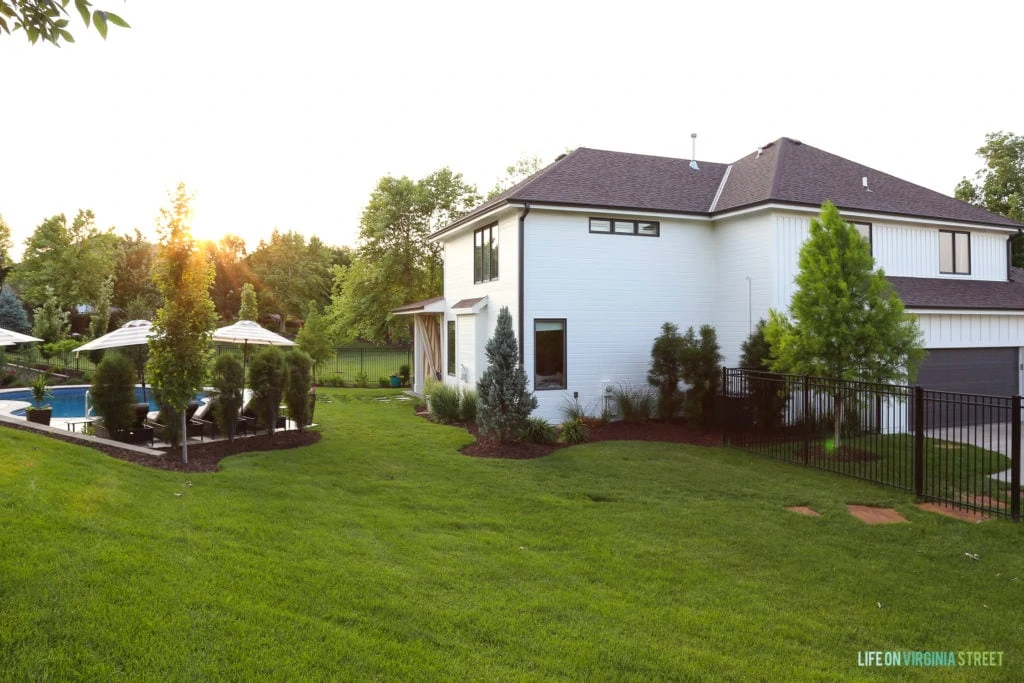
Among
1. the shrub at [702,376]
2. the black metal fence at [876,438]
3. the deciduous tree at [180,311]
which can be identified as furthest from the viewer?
the shrub at [702,376]

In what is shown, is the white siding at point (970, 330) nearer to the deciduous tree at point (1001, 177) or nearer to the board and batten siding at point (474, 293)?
the board and batten siding at point (474, 293)

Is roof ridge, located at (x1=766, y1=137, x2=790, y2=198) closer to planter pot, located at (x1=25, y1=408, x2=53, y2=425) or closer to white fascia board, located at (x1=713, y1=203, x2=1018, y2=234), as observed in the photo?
white fascia board, located at (x1=713, y1=203, x2=1018, y2=234)

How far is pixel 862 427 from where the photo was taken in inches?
565

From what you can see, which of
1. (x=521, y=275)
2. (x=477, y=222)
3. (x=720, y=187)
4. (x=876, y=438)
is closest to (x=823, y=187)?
(x=720, y=187)

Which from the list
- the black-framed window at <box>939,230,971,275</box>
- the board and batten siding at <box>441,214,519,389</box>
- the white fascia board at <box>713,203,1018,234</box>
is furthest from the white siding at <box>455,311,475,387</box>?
the black-framed window at <box>939,230,971,275</box>

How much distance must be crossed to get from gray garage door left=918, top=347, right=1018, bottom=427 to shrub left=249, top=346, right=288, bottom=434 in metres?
14.8

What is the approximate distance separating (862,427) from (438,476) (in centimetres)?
1027

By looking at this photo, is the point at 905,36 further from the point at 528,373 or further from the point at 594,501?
the point at 594,501

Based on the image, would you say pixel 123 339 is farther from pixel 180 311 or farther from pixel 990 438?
pixel 990 438

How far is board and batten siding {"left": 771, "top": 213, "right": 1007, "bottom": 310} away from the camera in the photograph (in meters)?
15.0

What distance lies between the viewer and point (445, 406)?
15828 millimetres

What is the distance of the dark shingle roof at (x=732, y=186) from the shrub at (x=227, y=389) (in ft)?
22.7

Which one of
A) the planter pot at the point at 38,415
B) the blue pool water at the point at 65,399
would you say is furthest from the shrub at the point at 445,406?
the blue pool water at the point at 65,399

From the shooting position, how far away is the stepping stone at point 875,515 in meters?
7.62
